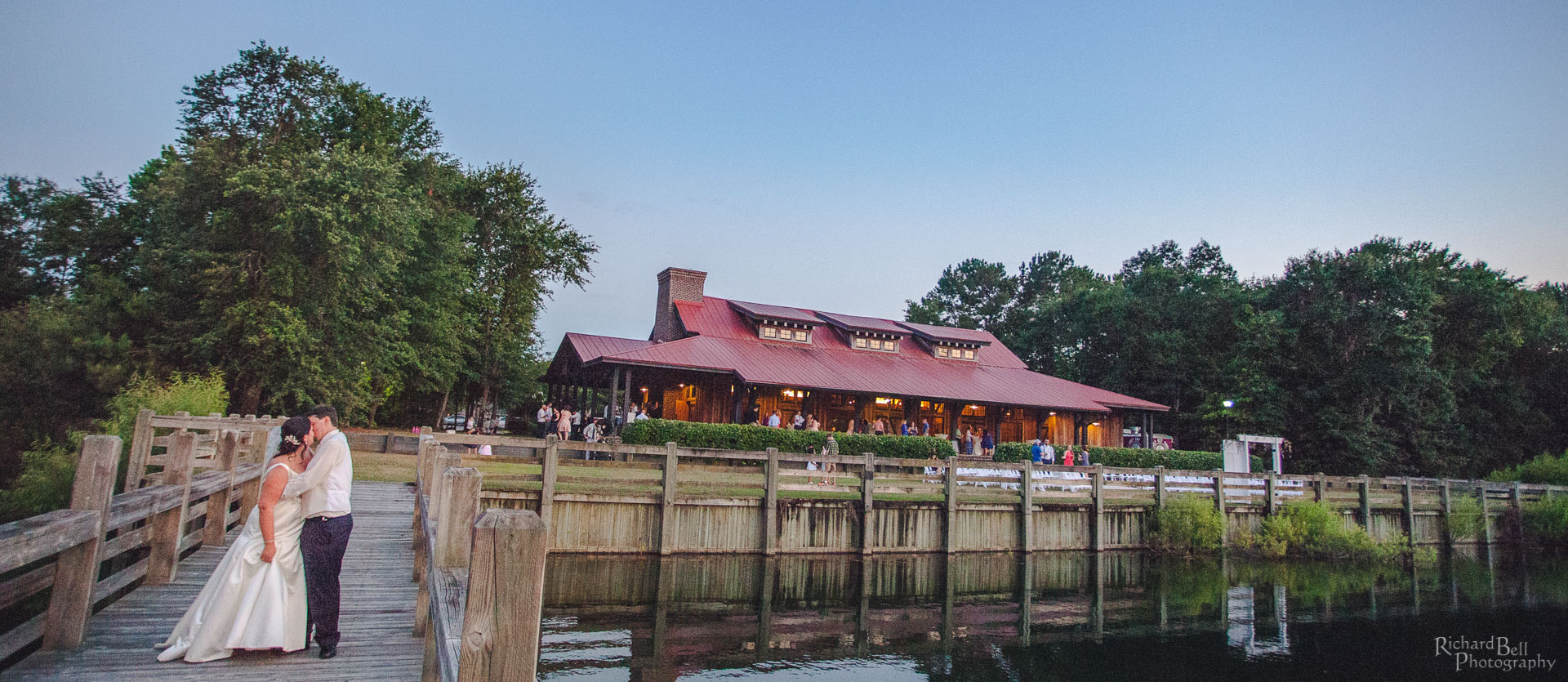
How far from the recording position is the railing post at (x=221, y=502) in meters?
9.16

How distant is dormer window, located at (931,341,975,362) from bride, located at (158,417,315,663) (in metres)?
33.3

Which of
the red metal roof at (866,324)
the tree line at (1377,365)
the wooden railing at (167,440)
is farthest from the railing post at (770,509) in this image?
the tree line at (1377,365)

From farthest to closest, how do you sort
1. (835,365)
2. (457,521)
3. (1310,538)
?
1. (835,365)
2. (1310,538)
3. (457,521)

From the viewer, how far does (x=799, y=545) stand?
15953 mm

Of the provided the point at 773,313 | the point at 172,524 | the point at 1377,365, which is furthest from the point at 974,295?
the point at 172,524

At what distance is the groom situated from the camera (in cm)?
521

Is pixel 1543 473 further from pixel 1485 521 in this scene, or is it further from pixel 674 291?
pixel 674 291

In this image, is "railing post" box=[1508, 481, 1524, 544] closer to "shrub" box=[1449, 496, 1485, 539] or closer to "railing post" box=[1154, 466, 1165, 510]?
"shrub" box=[1449, 496, 1485, 539]

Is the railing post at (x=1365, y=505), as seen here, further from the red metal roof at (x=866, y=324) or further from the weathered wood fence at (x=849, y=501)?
the red metal roof at (x=866, y=324)

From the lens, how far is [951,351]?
37281 mm

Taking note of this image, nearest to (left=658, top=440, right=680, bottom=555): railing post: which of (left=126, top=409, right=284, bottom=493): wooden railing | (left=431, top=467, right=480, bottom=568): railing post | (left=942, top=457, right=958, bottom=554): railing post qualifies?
(left=942, top=457, right=958, bottom=554): railing post

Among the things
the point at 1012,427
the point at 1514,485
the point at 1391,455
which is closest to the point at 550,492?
the point at 1012,427

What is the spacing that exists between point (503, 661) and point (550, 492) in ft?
41.3

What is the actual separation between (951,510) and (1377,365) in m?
33.2
